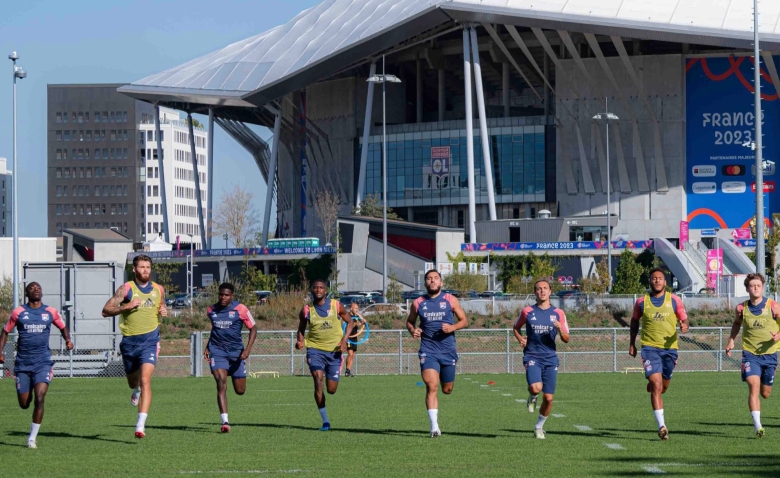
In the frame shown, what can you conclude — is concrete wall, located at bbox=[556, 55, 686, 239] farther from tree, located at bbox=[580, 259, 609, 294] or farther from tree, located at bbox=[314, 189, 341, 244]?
tree, located at bbox=[580, 259, 609, 294]

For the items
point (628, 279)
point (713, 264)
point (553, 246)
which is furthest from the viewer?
point (553, 246)

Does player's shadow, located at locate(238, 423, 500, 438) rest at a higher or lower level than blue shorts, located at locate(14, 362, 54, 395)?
lower

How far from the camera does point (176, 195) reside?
172 metres

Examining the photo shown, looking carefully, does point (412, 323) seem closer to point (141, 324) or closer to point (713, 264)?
point (141, 324)

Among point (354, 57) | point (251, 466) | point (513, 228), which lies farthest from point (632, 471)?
point (354, 57)

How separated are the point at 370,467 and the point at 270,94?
7674 centimetres

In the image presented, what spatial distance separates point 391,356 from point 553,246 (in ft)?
128

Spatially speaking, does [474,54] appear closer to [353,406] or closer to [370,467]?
[353,406]

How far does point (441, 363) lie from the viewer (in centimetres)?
1342

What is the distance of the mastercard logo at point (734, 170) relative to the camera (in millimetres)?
81938

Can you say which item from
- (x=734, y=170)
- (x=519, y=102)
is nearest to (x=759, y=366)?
(x=734, y=170)

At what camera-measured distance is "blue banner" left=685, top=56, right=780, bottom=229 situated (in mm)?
81438

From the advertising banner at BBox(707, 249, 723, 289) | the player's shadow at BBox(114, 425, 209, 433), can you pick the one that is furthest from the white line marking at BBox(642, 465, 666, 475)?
the advertising banner at BBox(707, 249, 723, 289)

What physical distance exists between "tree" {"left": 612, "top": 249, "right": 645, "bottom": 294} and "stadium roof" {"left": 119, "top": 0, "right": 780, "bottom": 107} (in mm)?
16897
